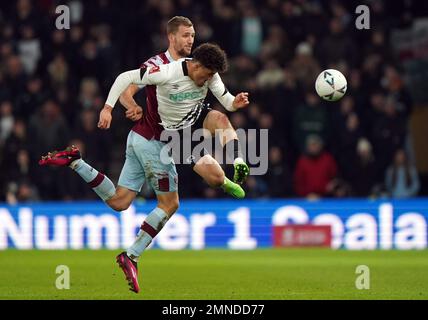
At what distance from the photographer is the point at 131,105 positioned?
39.3 feet

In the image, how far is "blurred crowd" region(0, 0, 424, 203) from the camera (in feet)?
64.0

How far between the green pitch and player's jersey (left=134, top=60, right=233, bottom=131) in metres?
1.78

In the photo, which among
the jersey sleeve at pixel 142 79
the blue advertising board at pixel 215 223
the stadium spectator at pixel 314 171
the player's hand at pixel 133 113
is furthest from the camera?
the stadium spectator at pixel 314 171

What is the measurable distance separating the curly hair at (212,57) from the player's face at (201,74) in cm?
6

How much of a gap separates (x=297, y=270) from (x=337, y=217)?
394 cm

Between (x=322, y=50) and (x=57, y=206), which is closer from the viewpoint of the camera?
(x=57, y=206)

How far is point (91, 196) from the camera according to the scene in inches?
790

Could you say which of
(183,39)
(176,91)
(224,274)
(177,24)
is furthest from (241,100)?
(224,274)

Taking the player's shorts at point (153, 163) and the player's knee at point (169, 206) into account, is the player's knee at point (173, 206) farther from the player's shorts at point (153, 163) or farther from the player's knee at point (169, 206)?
the player's shorts at point (153, 163)

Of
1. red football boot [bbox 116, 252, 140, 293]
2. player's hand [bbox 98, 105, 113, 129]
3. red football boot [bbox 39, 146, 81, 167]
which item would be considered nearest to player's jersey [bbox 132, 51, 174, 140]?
red football boot [bbox 39, 146, 81, 167]

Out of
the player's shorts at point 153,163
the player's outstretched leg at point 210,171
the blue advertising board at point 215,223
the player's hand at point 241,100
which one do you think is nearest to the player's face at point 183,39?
the player's hand at point 241,100

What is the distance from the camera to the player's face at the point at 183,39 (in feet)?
39.4
